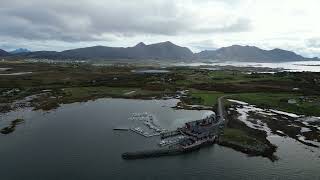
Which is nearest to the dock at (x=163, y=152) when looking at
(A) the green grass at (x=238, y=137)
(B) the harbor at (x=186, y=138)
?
(B) the harbor at (x=186, y=138)

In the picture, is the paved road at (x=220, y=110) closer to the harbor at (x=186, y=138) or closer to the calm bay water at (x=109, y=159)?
the harbor at (x=186, y=138)

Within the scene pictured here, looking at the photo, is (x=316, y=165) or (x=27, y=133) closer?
(x=316, y=165)

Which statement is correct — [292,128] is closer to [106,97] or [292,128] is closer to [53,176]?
[53,176]

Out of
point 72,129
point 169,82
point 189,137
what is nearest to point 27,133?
point 72,129

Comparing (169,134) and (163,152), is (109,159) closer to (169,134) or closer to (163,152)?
(163,152)

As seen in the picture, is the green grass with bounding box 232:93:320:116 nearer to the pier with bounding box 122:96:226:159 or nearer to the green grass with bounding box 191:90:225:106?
the green grass with bounding box 191:90:225:106

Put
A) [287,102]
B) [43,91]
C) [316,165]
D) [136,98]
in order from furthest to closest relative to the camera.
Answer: [43,91], [136,98], [287,102], [316,165]

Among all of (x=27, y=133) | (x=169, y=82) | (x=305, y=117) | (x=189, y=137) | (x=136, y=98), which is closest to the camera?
(x=189, y=137)

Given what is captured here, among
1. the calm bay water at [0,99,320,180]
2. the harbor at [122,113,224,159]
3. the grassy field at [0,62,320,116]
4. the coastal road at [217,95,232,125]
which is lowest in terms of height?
the calm bay water at [0,99,320,180]

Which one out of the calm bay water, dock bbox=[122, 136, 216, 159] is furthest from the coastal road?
dock bbox=[122, 136, 216, 159]
